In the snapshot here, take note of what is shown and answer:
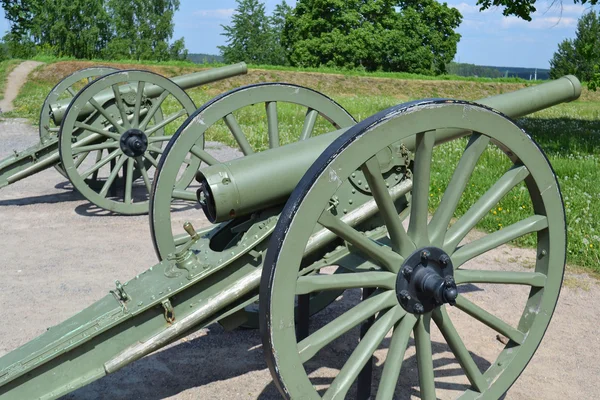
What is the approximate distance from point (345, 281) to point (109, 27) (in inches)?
2386

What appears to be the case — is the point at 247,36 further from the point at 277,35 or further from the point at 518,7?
the point at 518,7

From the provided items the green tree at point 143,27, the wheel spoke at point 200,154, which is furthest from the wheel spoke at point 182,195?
the green tree at point 143,27

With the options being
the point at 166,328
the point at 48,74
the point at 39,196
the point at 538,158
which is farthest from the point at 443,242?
the point at 48,74

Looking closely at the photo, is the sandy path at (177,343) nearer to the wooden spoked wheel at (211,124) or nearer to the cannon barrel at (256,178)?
the wooden spoked wheel at (211,124)

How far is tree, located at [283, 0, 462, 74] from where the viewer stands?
133 ft

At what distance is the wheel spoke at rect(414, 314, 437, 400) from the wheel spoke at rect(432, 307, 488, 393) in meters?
0.06

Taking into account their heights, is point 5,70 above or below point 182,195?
above

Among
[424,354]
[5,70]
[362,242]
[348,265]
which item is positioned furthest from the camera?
[5,70]

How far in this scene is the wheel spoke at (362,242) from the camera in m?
2.44

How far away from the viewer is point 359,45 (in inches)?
1590

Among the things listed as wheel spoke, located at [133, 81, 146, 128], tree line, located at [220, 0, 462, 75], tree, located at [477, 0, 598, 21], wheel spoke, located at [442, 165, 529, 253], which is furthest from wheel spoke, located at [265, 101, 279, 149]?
tree line, located at [220, 0, 462, 75]

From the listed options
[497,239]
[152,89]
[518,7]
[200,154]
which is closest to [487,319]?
[497,239]

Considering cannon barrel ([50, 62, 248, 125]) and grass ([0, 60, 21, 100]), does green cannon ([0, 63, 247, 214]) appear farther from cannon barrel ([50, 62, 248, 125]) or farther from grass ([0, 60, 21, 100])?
grass ([0, 60, 21, 100])

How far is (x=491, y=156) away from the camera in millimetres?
8961
